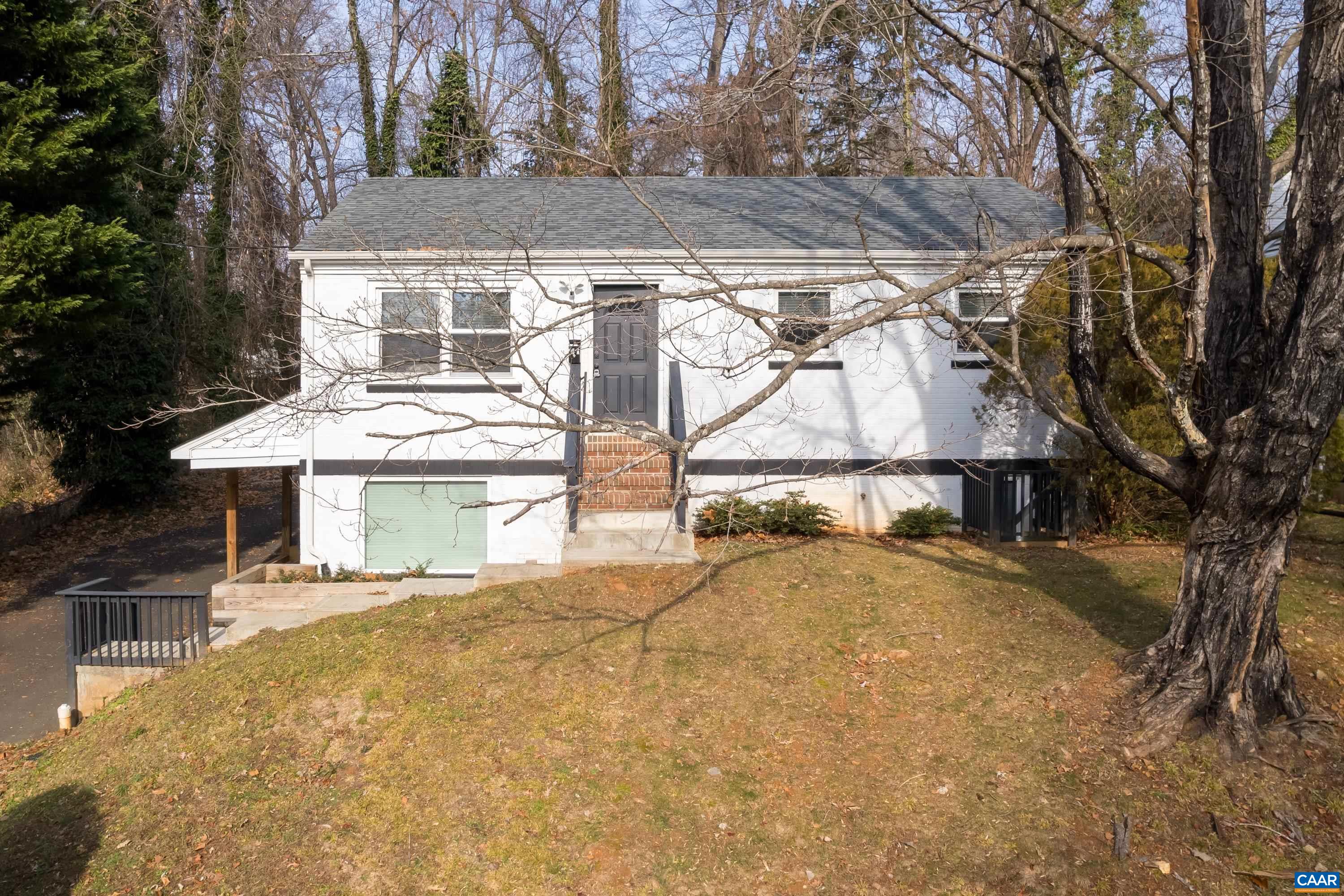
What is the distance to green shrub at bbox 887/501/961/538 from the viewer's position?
38.1 ft

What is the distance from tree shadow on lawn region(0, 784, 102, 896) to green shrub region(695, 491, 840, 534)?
6802 mm

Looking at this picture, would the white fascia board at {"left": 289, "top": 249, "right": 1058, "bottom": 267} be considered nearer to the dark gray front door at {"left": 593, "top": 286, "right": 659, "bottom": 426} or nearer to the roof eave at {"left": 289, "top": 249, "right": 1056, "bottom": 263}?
the roof eave at {"left": 289, "top": 249, "right": 1056, "bottom": 263}

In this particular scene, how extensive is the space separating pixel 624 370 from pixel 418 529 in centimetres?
364

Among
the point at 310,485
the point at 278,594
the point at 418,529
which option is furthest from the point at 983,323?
the point at 278,594

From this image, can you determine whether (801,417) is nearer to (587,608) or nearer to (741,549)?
(741,549)

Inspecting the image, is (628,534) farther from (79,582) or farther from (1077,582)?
(79,582)

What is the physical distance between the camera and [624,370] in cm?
1242

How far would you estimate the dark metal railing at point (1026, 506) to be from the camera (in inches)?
441

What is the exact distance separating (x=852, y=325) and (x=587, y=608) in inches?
166

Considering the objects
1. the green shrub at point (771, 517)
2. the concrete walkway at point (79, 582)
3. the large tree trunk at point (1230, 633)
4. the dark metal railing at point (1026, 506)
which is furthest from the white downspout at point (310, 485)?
the large tree trunk at point (1230, 633)

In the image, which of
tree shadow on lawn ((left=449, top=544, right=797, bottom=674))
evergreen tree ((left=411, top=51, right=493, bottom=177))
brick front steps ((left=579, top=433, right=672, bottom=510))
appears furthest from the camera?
evergreen tree ((left=411, top=51, right=493, bottom=177))

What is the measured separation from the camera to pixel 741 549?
405 inches

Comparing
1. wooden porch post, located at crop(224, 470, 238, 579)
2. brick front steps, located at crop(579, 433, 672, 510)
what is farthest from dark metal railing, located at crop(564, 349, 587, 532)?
wooden porch post, located at crop(224, 470, 238, 579)

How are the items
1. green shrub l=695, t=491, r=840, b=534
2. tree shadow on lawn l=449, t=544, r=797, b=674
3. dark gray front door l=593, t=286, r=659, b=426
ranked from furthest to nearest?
dark gray front door l=593, t=286, r=659, b=426 < green shrub l=695, t=491, r=840, b=534 < tree shadow on lawn l=449, t=544, r=797, b=674
